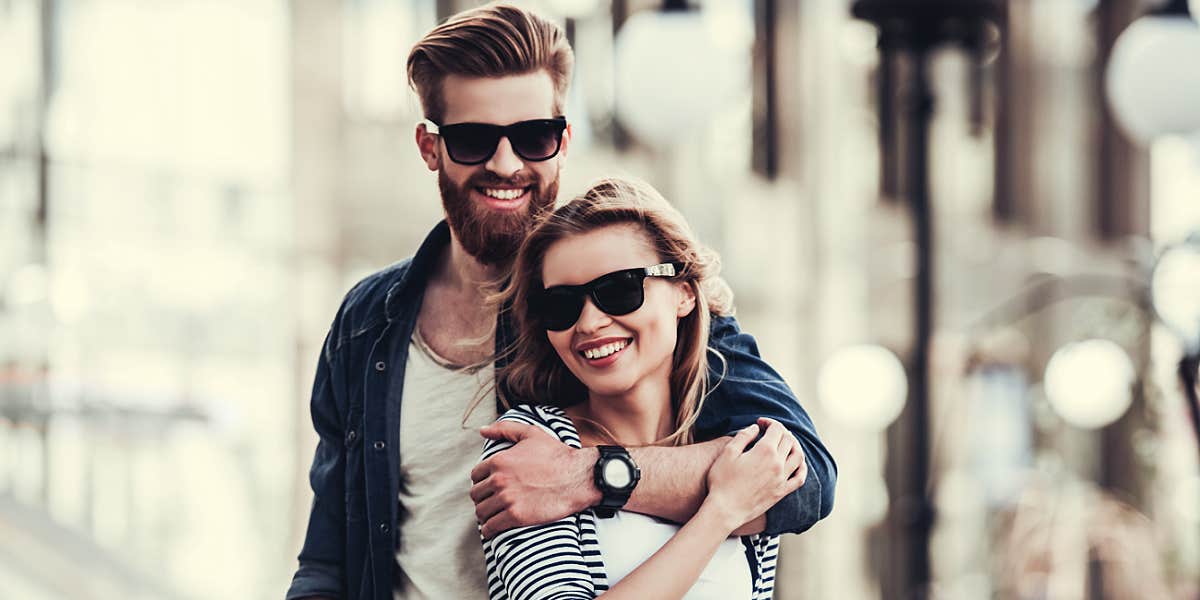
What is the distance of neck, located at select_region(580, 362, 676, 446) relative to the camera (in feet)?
9.47

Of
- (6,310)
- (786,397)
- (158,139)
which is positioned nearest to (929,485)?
(786,397)

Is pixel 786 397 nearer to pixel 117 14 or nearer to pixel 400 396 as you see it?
pixel 400 396

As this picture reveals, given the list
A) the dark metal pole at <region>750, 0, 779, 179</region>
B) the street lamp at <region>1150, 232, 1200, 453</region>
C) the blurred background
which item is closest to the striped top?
the blurred background

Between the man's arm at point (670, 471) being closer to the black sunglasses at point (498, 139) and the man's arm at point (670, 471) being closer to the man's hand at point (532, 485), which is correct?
the man's hand at point (532, 485)

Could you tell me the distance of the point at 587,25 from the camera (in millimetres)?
17203

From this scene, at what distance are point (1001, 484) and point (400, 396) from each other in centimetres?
2106

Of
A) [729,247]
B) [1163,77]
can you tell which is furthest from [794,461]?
[729,247]

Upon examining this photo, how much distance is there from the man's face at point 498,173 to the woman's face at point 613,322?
17 centimetres

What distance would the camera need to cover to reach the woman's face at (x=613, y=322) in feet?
9.14

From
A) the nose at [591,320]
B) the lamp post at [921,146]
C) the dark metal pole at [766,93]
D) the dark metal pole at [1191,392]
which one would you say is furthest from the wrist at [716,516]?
the dark metal pole at [766,93]

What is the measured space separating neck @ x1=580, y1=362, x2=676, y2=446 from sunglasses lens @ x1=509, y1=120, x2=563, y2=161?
0.41 metres

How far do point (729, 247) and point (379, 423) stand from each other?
53.5 ft

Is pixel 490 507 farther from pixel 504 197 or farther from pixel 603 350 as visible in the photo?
pixel 504 197

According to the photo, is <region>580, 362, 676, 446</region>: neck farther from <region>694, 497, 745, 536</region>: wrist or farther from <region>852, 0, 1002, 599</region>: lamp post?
<region>852, 0, 1002, 599</region>: lamp post
